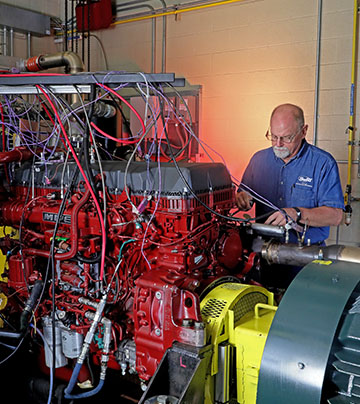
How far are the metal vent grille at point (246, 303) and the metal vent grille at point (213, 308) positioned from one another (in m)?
0.05

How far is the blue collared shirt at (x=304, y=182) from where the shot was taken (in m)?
2.67

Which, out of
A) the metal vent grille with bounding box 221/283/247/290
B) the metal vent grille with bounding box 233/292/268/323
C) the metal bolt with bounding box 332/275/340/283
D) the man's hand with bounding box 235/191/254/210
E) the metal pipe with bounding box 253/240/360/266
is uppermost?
the man's hand with bounding box 235/191/254/210

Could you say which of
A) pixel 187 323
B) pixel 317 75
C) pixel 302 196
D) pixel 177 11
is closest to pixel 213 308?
pixel 187 323

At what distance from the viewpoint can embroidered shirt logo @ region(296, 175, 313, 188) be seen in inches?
108

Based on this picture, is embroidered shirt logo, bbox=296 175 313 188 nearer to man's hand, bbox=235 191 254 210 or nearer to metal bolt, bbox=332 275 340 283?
man's hand, bbox=235 191 254 210

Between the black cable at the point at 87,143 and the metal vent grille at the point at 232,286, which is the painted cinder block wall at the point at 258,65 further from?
the black cable at the point at 87,143

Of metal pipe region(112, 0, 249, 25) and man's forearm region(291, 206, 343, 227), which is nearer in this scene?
man's forearm region(291, 206, 343, 227)

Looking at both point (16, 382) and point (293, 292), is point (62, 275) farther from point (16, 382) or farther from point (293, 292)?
point (293, 292)

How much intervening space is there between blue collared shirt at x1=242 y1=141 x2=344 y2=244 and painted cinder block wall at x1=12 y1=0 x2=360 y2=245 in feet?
4.15

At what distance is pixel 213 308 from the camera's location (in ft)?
5.69

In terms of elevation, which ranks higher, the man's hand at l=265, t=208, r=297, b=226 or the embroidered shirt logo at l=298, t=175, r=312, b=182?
the embroidered shirt logo at l=298, t=175, r=312, b=182

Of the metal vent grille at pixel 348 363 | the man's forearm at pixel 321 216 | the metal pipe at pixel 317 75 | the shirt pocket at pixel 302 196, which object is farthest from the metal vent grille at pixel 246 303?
the metal pipe at pixel 317 75

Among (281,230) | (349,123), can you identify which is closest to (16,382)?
(281,230)

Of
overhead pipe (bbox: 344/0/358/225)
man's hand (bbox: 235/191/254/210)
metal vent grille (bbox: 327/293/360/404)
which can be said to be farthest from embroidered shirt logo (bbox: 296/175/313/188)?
metal vent grille (bbox: 327/293/360/404)
